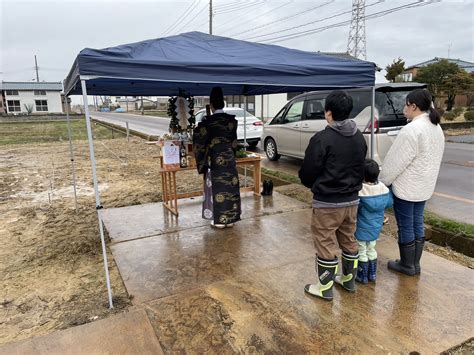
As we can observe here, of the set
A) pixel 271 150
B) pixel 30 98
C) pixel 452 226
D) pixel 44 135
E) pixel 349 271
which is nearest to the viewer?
pixel 349 271

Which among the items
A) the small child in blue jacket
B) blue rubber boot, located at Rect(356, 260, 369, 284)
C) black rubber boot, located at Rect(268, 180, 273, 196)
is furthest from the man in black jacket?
black rubber boot, located at Rect(268, 180, 273, 196)

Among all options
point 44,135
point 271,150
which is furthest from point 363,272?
point 44,135

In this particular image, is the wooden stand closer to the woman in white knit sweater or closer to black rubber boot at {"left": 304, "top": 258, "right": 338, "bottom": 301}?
black rubber boot at {"left": 304, "top": 258, "right": 338, "bottom": 301}

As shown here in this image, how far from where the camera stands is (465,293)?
2.80 metres

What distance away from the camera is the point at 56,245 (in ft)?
13.1

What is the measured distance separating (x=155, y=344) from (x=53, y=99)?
50.7 m

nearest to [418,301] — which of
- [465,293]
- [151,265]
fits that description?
[465,293]

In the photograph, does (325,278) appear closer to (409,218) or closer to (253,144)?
(409,218)

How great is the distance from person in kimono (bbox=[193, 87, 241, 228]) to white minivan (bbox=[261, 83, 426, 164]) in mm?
2378

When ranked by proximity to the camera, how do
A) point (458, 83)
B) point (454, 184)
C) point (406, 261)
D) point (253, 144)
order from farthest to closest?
point (458, 83), point (253, 144), point (454, 184), point (406, 261)

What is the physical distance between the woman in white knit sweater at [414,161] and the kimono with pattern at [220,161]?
5.92 feet

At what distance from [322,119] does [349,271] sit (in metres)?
4.83

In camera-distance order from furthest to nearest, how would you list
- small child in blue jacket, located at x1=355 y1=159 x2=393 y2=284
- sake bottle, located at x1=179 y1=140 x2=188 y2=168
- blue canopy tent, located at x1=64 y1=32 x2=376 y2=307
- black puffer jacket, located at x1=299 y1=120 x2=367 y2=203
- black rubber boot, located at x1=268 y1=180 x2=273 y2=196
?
black rubber boot, located at x1=268 y1=180 x2=273 y2=196
sake bottle, located at x1=179 y1=140 x2=188 y2=168
small child in blue jacket, located at x1=355 y1=159 x2=393 y2=284
blue canopy tent, located at x1=64 y1=32 x2=376 y2=307
black puffer jacket, located at x1=299 y1=120 x2=367 y2=203

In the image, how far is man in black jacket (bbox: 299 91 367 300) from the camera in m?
2.41
